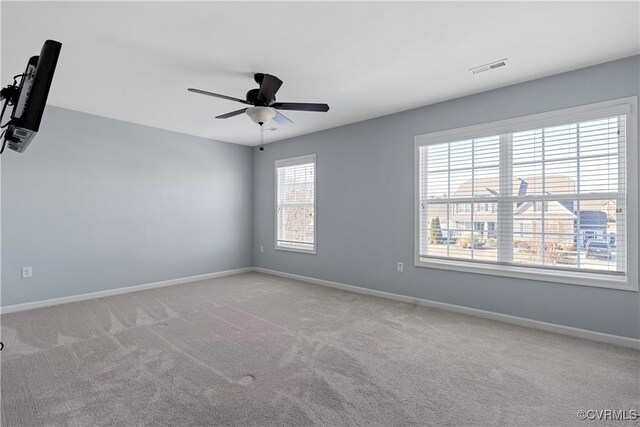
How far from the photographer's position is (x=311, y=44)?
2.53m

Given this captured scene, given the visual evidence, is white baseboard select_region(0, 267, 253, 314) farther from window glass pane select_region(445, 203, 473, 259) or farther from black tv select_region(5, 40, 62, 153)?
window glass pane select_region(445, 203, 473, 259)

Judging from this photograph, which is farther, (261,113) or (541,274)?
(541,274)

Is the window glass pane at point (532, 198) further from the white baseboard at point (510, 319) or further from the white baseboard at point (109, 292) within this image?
the white baseboard at point (109, 292)

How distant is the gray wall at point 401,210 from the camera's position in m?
2.89

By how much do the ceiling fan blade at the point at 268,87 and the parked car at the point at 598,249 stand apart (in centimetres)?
336

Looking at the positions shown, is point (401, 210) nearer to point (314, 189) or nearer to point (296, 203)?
point (314, 189)

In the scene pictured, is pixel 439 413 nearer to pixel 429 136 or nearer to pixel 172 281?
pixel 429 136

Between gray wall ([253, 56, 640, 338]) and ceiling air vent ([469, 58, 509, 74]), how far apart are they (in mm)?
590

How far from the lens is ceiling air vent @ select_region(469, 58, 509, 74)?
112 inches

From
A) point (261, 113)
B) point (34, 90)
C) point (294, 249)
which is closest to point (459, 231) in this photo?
point (261, 113)

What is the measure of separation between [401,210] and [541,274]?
1.72 meters

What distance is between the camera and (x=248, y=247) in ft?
20.9

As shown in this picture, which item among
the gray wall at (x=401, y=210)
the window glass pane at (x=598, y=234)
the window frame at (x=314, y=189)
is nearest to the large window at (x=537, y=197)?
the window glass pane at (x=598, y=234)

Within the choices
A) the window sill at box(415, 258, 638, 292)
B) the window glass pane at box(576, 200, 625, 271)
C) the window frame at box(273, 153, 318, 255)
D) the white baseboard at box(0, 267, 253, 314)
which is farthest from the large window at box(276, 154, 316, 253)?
the window glass pane at box(576, 200, 625, 271)
